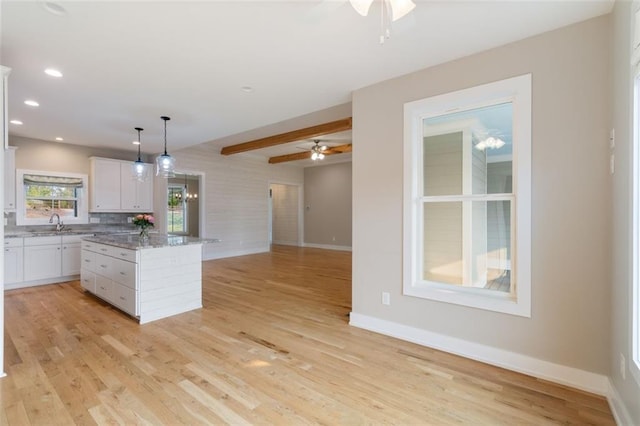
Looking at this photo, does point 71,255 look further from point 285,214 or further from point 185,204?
point 285,214

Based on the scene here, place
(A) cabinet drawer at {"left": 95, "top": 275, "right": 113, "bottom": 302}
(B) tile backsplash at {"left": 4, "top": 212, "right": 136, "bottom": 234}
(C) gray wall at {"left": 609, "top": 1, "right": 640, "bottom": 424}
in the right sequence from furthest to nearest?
(B) tile backsplash at {"left": 4, "top": 212, "right": 136, "bottom": 234} < (A) cabinet drawer at {"left": 95, "top": 275, "right": 113, "bottom": 302} < (C) gray wall at {"left": 609, "top": 1, "right": 640, "bottom": 424}

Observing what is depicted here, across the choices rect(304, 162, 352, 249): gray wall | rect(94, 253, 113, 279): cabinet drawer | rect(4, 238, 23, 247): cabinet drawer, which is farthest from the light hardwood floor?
rect(304, 162, 352, 249): gray wall

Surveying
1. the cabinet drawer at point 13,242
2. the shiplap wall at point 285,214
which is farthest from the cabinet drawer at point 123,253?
the shiplap wall at point 285,214

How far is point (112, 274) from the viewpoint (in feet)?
12.8

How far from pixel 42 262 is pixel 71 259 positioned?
40 centimetres

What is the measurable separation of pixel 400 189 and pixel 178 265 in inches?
114

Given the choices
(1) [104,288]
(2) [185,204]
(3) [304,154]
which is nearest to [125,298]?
(1) [104,288]

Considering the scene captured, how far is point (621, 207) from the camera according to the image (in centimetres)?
181

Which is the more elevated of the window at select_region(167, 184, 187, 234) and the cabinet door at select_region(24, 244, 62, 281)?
the window at select_region(167, 184, 187, 234)

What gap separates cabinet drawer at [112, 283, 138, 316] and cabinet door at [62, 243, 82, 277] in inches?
91.4

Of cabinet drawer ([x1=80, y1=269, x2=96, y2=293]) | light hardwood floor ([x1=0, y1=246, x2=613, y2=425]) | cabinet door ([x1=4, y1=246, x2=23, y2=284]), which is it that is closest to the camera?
light hardwood floor ([x1=0, y1=246, x2=613, y2=425])

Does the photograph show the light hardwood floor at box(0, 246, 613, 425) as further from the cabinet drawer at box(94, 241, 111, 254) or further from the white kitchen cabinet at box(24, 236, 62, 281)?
the white kitchen cabinet at box(24, 236, 62, 281)

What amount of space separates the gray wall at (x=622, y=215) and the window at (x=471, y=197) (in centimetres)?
49

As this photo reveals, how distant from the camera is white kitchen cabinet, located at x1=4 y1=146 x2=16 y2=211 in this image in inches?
197
